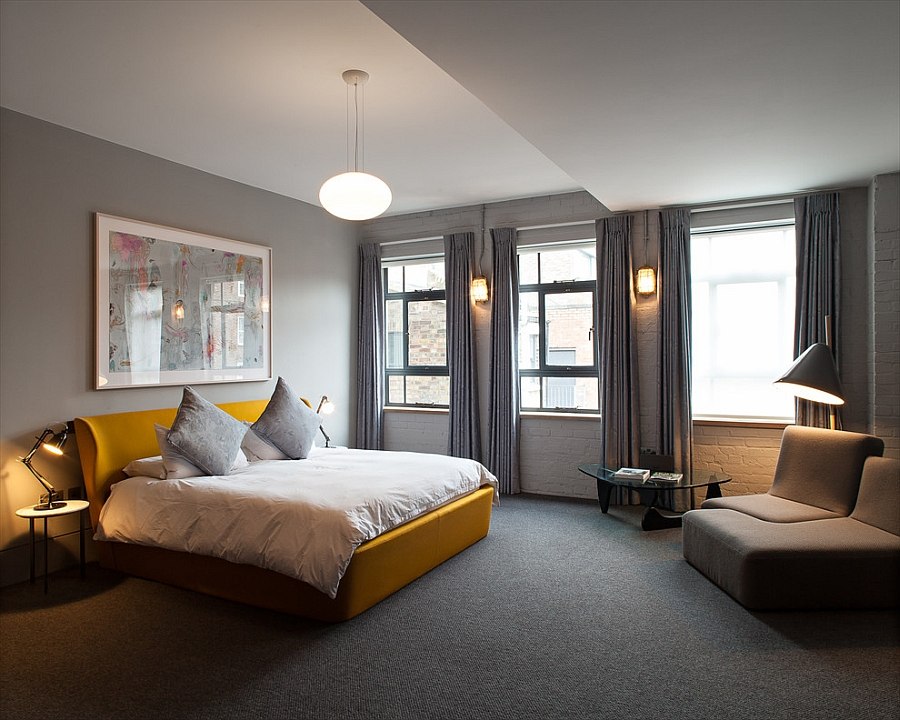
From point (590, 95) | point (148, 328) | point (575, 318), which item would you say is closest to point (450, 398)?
point (575, 318)

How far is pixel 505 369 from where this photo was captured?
5824 mm

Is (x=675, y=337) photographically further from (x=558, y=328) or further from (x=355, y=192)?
(x=355, y=192)

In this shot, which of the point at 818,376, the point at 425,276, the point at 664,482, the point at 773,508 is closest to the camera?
the point at 773,508

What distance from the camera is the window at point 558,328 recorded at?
576 cm

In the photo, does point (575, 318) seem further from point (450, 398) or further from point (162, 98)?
point (162, 98)

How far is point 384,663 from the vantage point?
270cm

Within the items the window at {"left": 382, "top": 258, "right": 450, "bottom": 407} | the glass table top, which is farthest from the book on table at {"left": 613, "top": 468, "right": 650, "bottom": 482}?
the window at {"left": 382, "top": 258, "right": 450, "bottom": 407}

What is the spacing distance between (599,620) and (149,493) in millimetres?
2582

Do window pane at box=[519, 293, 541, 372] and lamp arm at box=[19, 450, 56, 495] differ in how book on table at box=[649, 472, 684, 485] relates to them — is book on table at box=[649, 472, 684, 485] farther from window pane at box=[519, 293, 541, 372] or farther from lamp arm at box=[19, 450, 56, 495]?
lamp arm at box=[19, 450, 56, 495]

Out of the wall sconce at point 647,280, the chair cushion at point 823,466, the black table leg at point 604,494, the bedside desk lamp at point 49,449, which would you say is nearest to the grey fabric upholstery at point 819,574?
the chair cushion at point 823,466

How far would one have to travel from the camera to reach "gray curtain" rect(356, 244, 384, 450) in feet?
21.2

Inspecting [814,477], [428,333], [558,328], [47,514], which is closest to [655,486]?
[814,477]

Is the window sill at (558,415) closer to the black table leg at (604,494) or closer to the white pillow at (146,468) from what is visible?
the black table leg at (604,494)

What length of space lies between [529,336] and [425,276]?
133 centimetres
